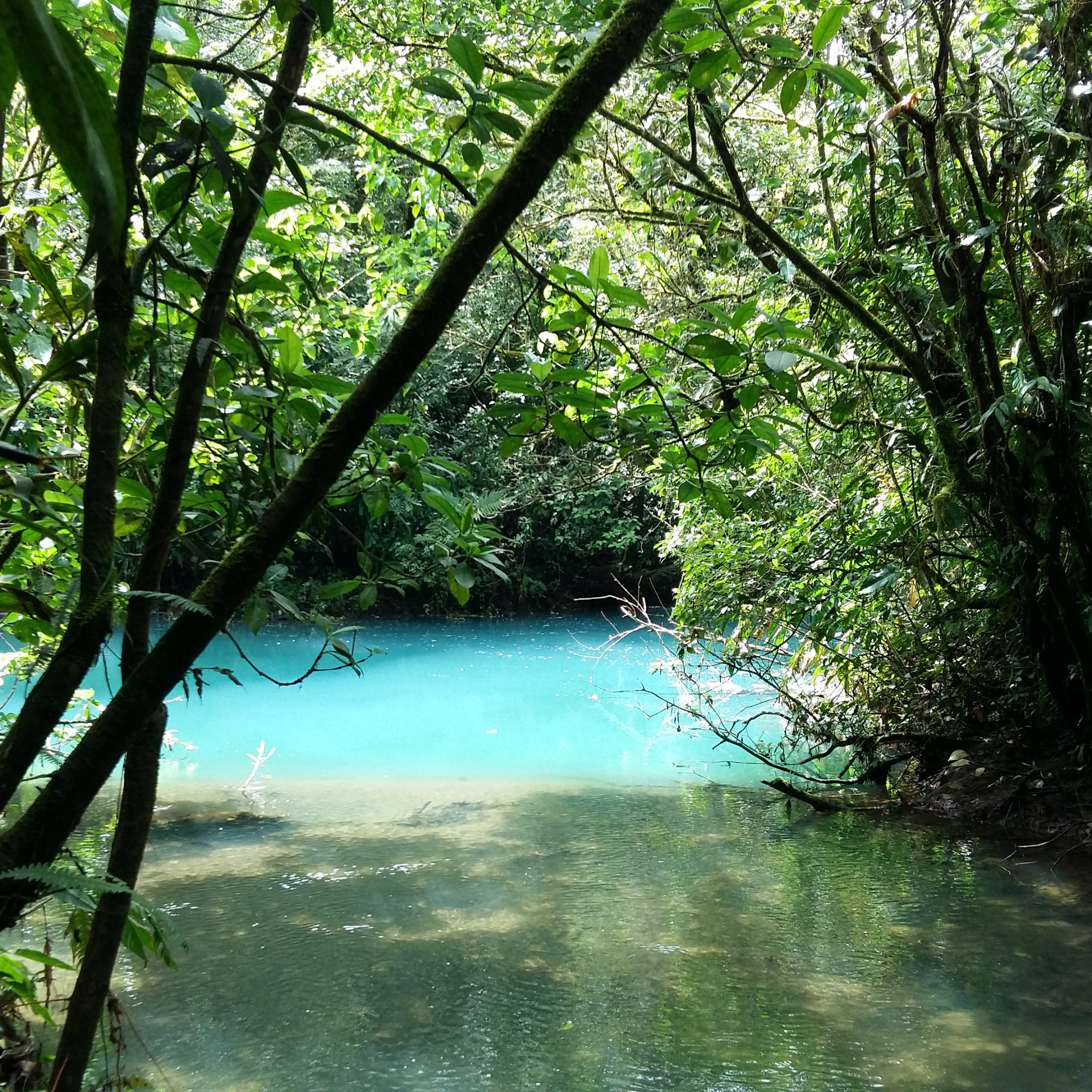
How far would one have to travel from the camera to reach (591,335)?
90.0 inches

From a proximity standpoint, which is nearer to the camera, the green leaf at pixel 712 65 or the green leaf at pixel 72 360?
the green leaf at pixel 72 360

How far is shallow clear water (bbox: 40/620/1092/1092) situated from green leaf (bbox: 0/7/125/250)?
244 centimetres

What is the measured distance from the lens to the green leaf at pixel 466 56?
125 centimetres

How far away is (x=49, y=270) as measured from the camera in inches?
50.3

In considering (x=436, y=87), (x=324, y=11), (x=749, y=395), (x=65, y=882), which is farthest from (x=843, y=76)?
(x=65, y=882)

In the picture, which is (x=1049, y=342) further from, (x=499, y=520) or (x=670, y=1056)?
(x=499, y=520)

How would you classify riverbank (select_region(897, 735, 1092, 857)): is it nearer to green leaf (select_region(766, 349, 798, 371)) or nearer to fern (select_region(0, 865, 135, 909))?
green leaf (select_region(766, 349, 798, 371))

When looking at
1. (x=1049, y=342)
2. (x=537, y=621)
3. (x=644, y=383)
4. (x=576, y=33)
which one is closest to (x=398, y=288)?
(x=576, y=33)

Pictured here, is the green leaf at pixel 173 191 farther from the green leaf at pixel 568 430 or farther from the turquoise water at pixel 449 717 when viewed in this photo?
the turquoise water at pixel 449 717

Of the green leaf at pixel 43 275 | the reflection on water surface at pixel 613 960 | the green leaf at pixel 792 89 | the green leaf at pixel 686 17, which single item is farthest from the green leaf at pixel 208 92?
the reflection on water surface at pixel 613 960

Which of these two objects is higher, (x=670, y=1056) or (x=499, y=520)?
(x=499, y=520)

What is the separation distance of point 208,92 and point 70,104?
2.51 ft

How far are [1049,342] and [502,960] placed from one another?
3117mm

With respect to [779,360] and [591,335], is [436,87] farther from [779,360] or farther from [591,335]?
[591,335]
